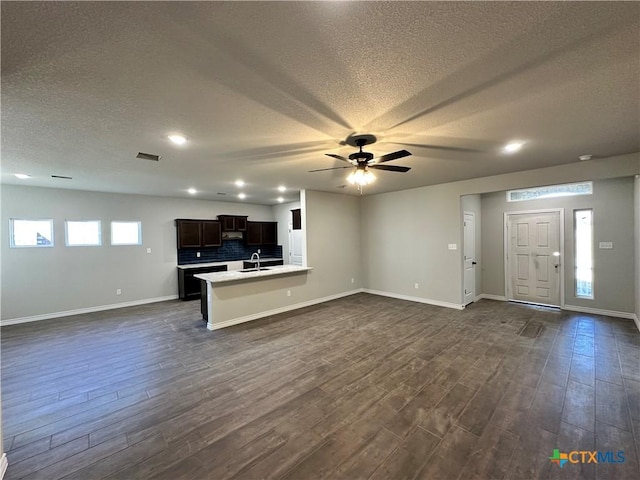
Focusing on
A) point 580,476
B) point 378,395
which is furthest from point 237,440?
point 580,476

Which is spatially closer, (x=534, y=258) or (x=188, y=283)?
(x=534, y=258)

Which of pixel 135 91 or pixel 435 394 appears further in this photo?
pixel 435 394

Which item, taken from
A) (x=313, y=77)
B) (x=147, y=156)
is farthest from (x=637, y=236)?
(x=147, y=156)

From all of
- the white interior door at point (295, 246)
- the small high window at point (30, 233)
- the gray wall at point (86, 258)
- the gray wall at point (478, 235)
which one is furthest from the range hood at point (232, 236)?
the gray wall at point (478, 235)

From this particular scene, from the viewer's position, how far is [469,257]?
5.75 meters

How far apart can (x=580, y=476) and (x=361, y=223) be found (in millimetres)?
5848

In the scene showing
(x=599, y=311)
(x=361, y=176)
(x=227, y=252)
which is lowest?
(x=599, y=311)

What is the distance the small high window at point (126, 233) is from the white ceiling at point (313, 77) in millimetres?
2945

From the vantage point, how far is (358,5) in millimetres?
1214

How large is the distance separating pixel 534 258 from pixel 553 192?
1390mm

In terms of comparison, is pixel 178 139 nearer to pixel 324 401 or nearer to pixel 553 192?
pixel 324 401

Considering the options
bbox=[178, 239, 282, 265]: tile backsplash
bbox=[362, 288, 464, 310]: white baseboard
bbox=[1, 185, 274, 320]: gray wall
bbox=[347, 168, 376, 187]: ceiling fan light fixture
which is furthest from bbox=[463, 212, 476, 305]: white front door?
bbox=[1, 185, 274, 320]: gray wall

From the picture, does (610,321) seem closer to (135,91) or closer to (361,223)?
(361,223)

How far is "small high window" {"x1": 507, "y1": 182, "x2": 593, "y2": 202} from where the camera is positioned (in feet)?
16.1
